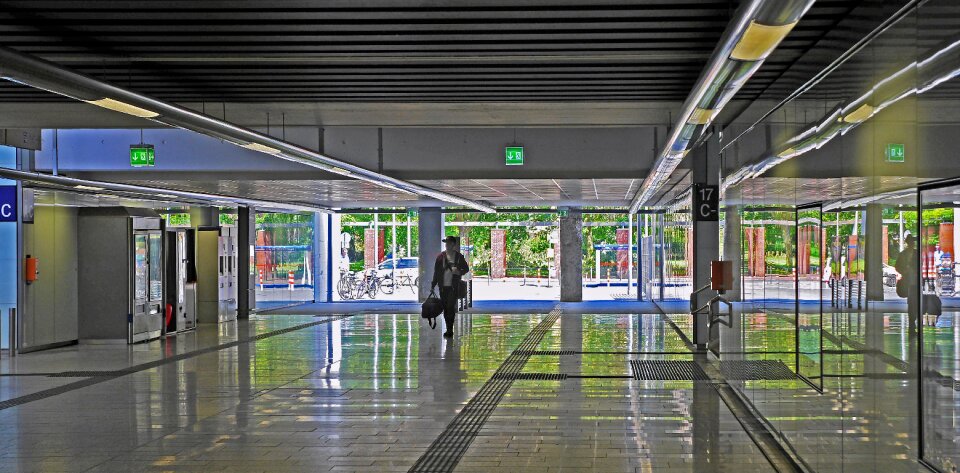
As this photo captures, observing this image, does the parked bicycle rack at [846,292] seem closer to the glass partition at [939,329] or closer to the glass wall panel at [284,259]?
the glass partition at [939,329]

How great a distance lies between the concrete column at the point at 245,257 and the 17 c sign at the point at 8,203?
9405 mm

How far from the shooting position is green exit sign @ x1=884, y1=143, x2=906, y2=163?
4410 mm

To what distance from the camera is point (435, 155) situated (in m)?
18.9

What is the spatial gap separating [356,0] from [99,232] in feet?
39.9

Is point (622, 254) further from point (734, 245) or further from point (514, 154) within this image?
point (734, 245)

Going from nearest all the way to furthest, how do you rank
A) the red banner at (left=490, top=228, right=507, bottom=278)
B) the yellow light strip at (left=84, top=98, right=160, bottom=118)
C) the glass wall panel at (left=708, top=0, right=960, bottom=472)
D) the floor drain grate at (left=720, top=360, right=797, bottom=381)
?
the glass wall panel at (left=708, top=0, right=960, bottom=472), the floor drain grate at (left=720, top=360, right=797, bottom=381), the yellow light strip at (left=84, top=98, right=160, bottom=118), the red banner at (left=490, top=228, right=507, bottom=278)

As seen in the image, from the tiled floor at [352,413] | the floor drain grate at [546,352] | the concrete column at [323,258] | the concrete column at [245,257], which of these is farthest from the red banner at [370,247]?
the floor drain grate at [546,352]

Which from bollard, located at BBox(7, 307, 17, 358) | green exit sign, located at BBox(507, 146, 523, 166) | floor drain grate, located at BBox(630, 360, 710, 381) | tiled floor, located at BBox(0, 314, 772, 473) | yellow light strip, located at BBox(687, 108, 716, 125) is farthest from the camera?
green exit sign, located at BBox(507, 146, 523, 166)

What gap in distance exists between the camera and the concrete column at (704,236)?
50.6 ft

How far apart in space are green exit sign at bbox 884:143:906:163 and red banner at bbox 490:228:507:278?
31744 mm

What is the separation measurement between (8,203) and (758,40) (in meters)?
13.4

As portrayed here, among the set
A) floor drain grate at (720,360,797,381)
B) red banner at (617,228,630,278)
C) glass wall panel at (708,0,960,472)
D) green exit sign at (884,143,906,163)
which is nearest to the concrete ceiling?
glass wall panel at (708,0,960,472)

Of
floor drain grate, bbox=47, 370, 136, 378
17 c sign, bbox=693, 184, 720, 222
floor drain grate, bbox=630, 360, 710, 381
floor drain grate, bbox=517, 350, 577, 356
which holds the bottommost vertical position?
floor drain grate, bbox=47, 370, 136, 378

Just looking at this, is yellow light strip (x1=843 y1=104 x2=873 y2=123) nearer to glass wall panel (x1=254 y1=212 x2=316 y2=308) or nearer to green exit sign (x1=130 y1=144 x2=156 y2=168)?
green exit sign (x1=130 y1=144 x2=156 y2=168)
